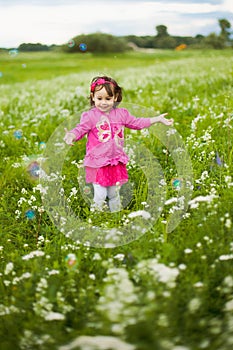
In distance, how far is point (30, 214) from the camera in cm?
554

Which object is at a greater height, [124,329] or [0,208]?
[0,208]

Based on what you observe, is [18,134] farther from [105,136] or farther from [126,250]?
[126,250]

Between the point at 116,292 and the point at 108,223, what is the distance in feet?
4.56

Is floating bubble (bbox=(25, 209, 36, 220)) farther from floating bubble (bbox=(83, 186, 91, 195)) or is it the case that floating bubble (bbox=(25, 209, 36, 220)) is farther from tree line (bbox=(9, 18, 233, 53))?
tree line (bbox=(9, 18, 233, 53))

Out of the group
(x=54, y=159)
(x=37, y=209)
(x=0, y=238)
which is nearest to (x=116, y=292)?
(x=0, y=238)

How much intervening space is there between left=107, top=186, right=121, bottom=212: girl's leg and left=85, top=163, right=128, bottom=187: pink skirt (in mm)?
104

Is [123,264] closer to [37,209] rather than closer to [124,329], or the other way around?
[124,329]

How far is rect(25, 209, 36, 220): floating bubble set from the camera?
5.52 meters

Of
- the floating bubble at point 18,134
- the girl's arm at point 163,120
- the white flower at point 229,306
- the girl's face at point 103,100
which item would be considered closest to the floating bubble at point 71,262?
the white flower at point 229,306

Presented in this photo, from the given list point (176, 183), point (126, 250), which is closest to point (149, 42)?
point (176, 183)

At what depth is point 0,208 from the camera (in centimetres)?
570

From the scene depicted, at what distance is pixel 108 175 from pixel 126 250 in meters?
1.33

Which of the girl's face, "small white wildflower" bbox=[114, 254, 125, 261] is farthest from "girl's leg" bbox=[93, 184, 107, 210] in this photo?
"small white wildflower" bbox=[114, 254, 125, 261]

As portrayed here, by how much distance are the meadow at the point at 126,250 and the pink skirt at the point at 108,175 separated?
0.73 feet
